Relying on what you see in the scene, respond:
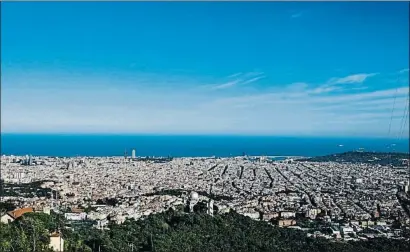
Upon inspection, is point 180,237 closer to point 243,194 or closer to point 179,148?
point 243,194

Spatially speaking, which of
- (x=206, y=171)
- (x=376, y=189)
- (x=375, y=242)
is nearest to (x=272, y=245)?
(x=375, y=242)

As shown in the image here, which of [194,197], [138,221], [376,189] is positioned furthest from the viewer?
[376,189]

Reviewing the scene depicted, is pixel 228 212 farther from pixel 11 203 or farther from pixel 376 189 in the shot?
pixel 376 189

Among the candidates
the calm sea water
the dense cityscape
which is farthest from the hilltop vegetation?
the calm sea water

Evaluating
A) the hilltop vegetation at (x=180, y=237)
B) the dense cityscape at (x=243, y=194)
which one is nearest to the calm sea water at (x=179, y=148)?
the dense cityscape at (x=243, y=194)

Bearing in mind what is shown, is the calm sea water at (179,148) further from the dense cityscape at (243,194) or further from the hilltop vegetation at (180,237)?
the hilltop vegetation at (180,237)

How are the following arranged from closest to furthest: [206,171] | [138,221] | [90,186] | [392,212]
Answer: [138,221] < [392,212] < [90,186] < [206,171]

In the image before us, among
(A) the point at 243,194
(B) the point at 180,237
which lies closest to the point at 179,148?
(A) the point at 243,194
